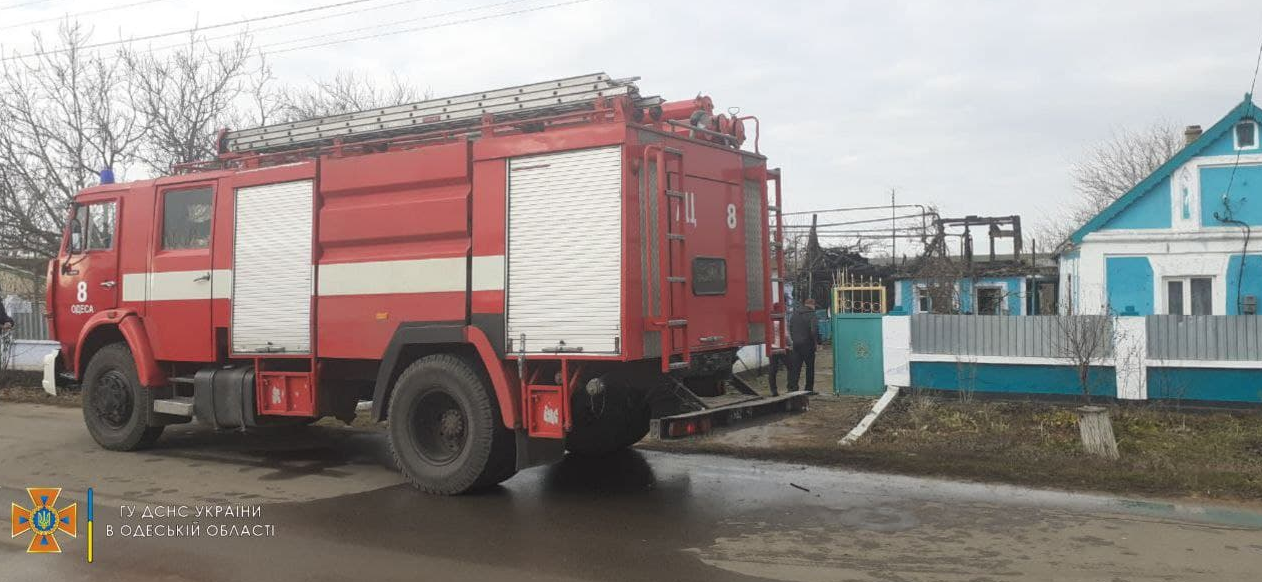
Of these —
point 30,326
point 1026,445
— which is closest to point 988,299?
point 1026,445

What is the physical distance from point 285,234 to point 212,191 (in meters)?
1.27

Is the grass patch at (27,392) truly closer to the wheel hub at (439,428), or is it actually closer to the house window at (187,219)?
the house window at (187,219)

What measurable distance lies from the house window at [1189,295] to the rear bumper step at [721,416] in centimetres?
1381

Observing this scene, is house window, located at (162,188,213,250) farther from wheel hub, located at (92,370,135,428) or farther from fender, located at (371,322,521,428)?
fender, located at (371,322,521,428)

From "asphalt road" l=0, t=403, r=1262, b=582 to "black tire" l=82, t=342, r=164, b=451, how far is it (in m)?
0.65

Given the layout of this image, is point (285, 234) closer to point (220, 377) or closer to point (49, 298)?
point (220, 377)

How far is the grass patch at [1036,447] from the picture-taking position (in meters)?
7.37

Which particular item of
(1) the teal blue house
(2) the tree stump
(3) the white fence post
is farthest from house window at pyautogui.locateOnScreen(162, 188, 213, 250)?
(1) the teal blue house

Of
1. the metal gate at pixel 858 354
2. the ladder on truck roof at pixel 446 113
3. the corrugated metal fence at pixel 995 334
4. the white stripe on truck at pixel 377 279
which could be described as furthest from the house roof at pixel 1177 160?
the white stripe on truck at pixel 377 279

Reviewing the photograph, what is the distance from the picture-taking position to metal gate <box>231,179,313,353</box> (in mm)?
8188

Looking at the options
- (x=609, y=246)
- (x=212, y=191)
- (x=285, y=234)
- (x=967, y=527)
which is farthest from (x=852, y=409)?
(x=212, y=191)

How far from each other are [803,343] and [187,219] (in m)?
8.83

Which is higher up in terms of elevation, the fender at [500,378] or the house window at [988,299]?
the house window at [988,299]
